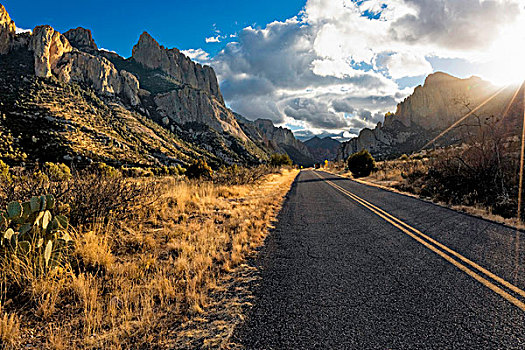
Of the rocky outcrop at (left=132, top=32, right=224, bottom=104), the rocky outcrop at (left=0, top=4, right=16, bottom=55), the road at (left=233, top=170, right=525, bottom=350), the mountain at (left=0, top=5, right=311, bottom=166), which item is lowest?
the road at (left=233, top=170, right=525, bottom=350)

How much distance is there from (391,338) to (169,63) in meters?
210

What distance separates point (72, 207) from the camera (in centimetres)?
490

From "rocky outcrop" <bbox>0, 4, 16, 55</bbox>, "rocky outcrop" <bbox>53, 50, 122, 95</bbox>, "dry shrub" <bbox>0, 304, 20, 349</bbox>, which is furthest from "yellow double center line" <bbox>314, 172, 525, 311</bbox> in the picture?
"rocky outcrop" <bbox>0, 4, 16, 55</bbox>

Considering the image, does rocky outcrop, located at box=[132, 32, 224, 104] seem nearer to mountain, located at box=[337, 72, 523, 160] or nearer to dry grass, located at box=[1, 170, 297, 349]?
mountain, located at box=[337, 72, 523, 160]

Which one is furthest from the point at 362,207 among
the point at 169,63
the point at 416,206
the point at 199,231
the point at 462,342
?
the point at 169,63

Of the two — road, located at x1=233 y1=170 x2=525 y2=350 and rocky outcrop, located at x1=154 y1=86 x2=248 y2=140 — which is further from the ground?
rocky outcrop, located at x1=154 y1=86 x2=248 y2=140

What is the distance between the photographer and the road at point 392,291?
7.25 ft

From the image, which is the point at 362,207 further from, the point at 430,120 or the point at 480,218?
the point at 430,120

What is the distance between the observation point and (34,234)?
3365 millimetres

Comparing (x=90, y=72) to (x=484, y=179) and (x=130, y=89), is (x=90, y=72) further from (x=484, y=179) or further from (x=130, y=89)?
(x=484, y=179)

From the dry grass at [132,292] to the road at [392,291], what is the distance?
61 centimetres

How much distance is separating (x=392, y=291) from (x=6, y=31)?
573 ft

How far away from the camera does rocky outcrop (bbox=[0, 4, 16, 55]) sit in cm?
9909

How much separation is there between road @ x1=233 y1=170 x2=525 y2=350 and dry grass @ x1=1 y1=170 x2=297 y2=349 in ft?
2.00
